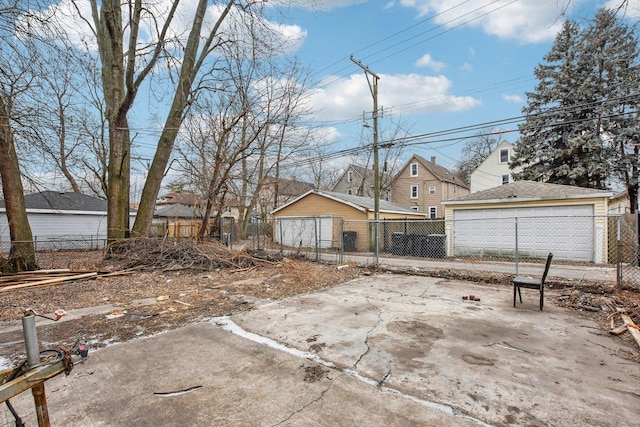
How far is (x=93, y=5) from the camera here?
10.2 metres

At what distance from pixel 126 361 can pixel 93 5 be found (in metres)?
12.0

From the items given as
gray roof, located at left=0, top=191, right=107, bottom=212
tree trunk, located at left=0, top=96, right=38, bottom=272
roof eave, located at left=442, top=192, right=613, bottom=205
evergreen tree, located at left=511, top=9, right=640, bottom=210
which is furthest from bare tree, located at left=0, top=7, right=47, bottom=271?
evergreen tree, located at left=511, top=9, right=640, bottom=210

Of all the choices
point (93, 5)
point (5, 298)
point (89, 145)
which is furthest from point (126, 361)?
point (89, 145)

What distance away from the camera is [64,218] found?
17.9m

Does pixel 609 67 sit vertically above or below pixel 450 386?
above

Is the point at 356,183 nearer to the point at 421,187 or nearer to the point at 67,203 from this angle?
the point at 421,187

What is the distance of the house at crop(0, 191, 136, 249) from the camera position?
16.9 m

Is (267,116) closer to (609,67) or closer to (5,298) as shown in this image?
(5,298)

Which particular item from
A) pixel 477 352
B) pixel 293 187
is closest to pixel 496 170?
pixel 293 187

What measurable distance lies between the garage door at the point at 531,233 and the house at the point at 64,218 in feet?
58.7

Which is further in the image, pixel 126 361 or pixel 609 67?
pixel 609 67

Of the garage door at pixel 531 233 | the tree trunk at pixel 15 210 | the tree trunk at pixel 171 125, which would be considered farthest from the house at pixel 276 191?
the tree trunk at pixel 15 210

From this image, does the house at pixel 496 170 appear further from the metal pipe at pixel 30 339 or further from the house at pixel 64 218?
the metal pipe at pixel 30 339

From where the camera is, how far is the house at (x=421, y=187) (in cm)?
2891
